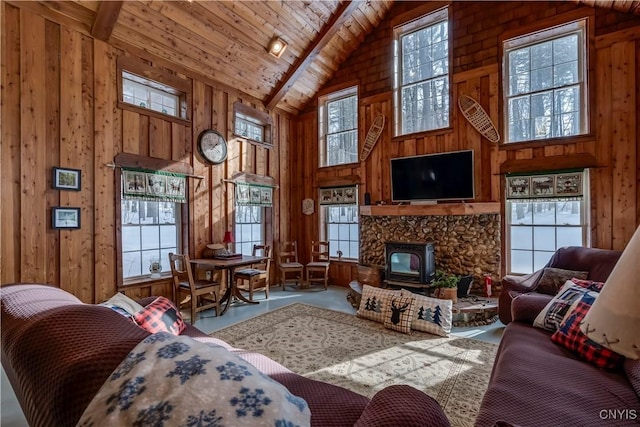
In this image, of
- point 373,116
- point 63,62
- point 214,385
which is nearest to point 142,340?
point 214,385

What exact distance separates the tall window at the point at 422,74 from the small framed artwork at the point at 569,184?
179 centimetres

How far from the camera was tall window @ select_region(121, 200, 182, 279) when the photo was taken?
4180mm

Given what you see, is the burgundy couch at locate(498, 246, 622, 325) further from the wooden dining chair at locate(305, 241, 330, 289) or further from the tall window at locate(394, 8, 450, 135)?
the wooden dining chair at locate(305, 241, 330, 289)

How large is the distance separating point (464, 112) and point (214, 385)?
17.1ft

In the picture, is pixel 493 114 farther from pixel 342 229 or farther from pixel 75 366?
pixel 75 366

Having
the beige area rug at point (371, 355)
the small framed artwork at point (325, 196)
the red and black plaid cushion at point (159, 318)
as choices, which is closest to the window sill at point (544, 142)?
the beige area rug at point (371, 355)

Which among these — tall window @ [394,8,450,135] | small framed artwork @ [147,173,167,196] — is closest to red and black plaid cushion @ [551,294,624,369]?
tall window @ [394,8,450,135]

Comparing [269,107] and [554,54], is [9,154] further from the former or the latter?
[554,54]

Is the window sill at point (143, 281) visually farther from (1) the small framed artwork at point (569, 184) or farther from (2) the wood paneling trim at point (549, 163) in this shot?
(1) the small framed artwork at point (569, 184)

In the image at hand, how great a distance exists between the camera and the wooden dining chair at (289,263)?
5821 millimetres

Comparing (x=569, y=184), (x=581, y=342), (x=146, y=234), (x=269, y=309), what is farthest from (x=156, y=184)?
(x=569, y=184)

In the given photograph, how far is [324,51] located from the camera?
5.77m

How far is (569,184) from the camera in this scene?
13.4 ft

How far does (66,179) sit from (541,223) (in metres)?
6.20
